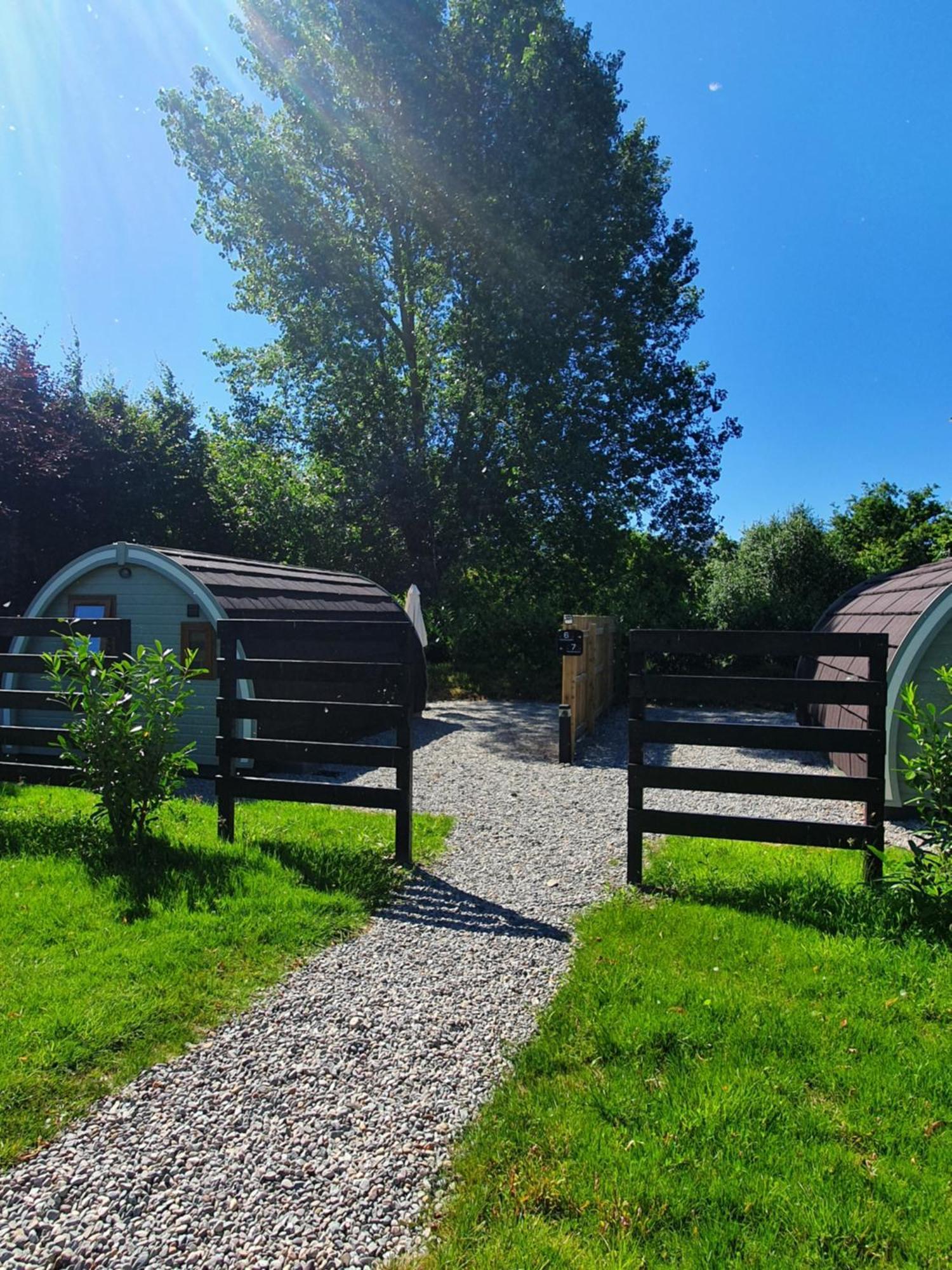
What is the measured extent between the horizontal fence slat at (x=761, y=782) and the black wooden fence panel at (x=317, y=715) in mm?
1752

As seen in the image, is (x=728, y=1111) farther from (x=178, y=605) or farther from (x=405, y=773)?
(x=178, y=605)

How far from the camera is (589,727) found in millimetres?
12609

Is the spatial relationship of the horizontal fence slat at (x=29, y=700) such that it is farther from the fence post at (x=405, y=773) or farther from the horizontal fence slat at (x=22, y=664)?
the fence post at (x=405, y=773)

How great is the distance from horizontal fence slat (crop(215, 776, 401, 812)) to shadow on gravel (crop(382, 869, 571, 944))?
2.26 ft

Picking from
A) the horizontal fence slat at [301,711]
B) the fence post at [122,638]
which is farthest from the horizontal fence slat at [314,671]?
the fence post at [122,638]

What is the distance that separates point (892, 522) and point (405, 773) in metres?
31.2

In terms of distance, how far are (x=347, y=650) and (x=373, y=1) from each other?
16.6 metres

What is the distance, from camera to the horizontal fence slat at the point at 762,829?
16.0 feet

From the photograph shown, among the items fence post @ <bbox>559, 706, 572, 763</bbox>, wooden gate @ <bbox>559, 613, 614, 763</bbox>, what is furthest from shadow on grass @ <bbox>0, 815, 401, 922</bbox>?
wooden gate @ <bbox>559, 613, 614, 763</bbox>

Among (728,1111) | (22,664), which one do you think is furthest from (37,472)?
(728,1111)

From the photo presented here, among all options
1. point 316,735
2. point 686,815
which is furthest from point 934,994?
point 316,735

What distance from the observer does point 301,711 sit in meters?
5.77

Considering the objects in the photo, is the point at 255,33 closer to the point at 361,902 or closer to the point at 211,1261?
the point at 361,902

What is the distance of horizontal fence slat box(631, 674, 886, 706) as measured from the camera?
4883 mm
